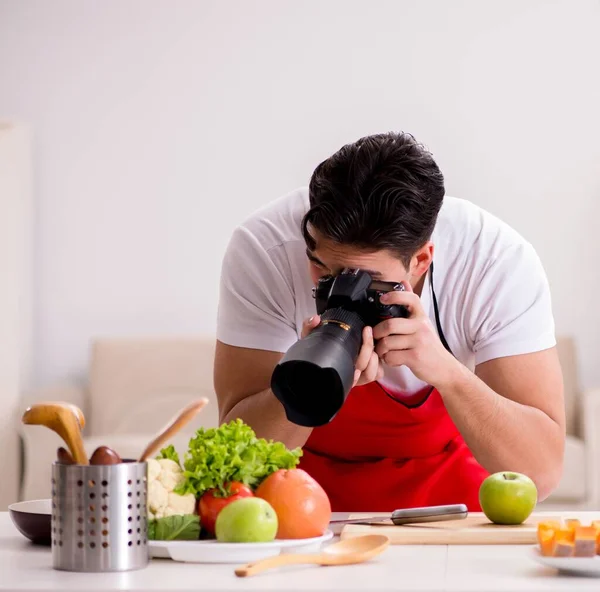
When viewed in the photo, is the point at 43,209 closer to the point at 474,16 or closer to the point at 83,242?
the point at 83,242

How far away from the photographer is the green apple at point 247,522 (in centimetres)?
98

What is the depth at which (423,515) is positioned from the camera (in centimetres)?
Answer: 118

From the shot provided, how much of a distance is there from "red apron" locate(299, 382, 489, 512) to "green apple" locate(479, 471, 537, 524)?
46 cm

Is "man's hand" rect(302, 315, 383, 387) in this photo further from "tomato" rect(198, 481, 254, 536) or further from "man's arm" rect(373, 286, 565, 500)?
"tomato" rect(198, 481, 254, 536)

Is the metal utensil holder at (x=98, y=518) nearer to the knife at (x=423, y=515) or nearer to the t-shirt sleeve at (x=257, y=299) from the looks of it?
the knife at (x=423, y=515)

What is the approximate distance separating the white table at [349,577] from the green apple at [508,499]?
0.38ft

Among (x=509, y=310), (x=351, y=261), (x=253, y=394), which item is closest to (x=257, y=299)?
(x=253, y=394)

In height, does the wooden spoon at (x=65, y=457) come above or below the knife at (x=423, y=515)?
above

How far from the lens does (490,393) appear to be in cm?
146

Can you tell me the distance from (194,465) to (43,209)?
9.92 feet

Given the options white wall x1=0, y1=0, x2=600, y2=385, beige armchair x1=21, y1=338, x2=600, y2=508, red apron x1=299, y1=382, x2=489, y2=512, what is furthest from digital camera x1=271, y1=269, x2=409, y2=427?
white wall x1=0, y1=0, x2=600, y2=385

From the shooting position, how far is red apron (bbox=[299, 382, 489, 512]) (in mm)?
1636

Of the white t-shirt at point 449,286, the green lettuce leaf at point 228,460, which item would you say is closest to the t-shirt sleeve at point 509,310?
the white t-shirt at point 449,286

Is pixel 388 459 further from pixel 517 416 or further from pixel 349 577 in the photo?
pixel 349 577
